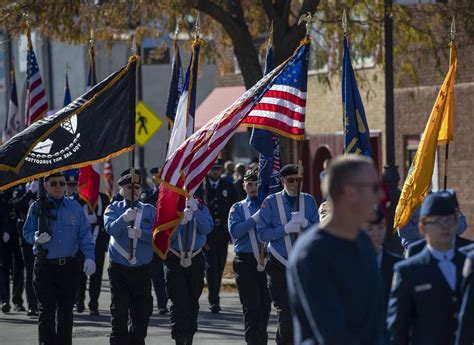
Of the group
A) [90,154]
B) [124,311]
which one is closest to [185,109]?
[90,154]

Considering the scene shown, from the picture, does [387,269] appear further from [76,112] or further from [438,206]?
[76,112]

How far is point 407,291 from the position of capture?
6844mm

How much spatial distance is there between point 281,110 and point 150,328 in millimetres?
3758

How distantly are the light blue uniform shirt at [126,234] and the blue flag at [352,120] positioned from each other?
2.07 metres

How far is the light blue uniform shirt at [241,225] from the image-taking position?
12.4m

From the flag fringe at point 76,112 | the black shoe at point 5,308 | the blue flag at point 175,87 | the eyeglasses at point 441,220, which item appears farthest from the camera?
the black shoe at point 5,308

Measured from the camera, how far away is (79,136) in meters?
11.9

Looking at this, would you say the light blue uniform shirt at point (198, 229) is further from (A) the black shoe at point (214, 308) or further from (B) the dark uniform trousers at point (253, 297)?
(A) the black shoe at point (214, 308)

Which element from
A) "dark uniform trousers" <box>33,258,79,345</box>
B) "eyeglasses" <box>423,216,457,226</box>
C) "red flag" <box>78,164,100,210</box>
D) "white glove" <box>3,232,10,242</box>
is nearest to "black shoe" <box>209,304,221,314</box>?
"red flag" <box>78,164,100,210</box>

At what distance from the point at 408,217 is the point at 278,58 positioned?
7.39 meters

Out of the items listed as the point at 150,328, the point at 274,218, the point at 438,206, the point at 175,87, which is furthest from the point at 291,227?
the point at 175,87

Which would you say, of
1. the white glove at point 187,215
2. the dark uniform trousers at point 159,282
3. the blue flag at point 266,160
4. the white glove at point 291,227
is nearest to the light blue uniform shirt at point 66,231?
the white glove at point 187,215

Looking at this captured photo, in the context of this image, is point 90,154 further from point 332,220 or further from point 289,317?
point 332,220

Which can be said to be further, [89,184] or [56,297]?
[89,184]
